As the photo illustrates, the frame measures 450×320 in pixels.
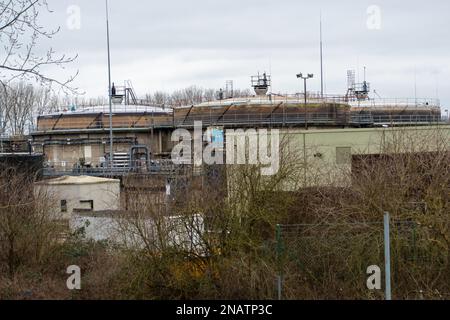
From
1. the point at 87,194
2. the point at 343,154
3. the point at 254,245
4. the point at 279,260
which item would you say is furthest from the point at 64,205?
the point at 279,260

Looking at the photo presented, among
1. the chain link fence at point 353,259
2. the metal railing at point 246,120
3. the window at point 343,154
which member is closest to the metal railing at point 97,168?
the metal railing at point 246,120

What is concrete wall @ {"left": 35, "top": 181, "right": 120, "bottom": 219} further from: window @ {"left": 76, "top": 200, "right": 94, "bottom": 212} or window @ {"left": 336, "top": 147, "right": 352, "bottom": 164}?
window @ {"left": 336, "top": 147, "right": 352, "bottom": 164}

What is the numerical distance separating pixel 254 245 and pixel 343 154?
11010 mm

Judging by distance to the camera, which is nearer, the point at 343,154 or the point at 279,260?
the point at 279,260

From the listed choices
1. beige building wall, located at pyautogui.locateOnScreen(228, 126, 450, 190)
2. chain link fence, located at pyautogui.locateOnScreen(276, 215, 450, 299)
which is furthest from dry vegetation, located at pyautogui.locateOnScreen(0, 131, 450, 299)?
beige building wall, located at pyautogui.locateOnScreen(228, 126, 450, 190)

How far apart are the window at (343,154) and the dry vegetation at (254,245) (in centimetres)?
599

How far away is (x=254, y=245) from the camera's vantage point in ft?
42.0

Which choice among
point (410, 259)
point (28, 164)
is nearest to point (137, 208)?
point (410, 259)

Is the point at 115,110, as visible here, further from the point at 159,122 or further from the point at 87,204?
the point at 87,204

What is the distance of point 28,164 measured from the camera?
27.3 m

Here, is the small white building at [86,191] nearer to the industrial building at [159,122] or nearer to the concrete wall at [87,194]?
the concrete wall at [87,194]

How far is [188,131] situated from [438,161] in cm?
3154

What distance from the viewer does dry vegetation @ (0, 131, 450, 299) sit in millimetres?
11883

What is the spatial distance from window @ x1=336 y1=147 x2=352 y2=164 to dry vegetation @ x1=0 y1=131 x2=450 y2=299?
5986mm
